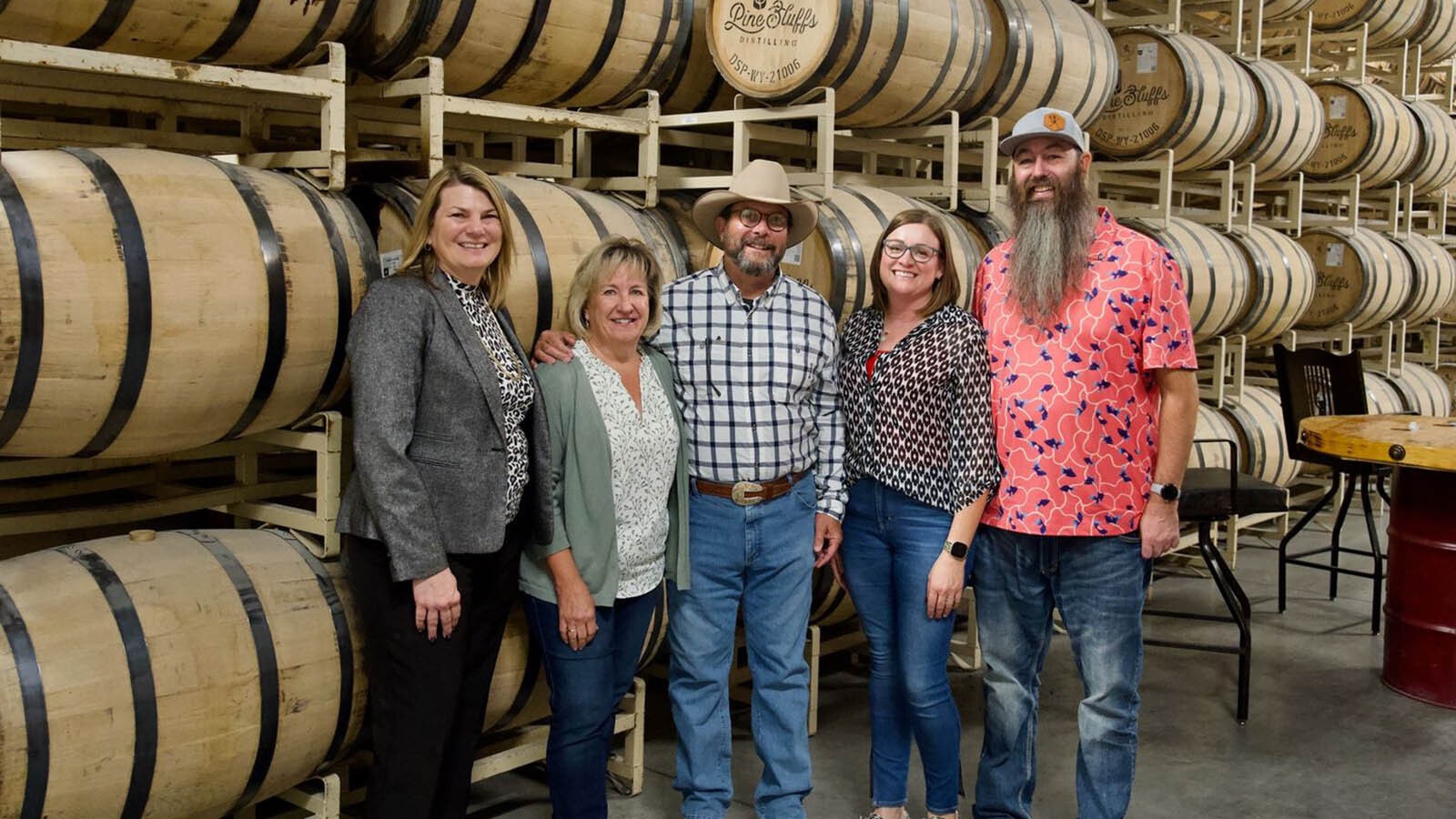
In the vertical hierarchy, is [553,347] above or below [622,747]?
above

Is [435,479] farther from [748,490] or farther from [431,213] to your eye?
[748,490]

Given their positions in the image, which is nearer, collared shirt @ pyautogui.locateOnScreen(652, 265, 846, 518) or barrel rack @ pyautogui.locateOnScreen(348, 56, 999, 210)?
collared shirt @ pyautogui.locateOnScreen(652, 265, 846, 518)

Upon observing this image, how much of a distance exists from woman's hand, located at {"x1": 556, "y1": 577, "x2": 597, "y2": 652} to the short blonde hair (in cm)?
60

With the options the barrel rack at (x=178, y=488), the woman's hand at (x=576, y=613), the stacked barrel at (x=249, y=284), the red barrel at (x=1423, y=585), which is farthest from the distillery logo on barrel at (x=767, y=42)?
the red barrel at (x=1423, y=585)

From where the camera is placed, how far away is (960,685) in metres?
4.98

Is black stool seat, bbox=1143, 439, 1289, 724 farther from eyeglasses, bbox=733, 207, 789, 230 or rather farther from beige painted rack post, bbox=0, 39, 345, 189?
beige painted rack post, bbox=0, 39, 345, 189

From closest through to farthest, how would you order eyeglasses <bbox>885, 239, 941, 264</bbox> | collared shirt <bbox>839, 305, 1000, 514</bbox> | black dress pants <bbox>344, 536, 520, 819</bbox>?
black dress pants <bbox>344, 536, 520, 819</bbox>
collared shirt <bbox>839, 305, 1000, 514</bbox>
eyeglasses <bbox>885, 239, 941, 264</bbox>

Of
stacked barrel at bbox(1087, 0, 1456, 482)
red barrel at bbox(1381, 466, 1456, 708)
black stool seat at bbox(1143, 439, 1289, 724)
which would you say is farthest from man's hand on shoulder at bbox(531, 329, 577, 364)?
stacked barrel at bbox(1087, 0, 1456, 482)

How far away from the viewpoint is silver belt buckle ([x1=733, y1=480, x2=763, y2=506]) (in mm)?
3209

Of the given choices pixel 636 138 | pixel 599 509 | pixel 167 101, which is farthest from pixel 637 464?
pixel 636 138

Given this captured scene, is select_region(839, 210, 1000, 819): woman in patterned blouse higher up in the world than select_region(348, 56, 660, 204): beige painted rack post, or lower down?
lower down

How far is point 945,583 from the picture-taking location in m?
3.10

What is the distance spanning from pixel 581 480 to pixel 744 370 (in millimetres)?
493

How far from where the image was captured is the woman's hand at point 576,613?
9.86 feet
